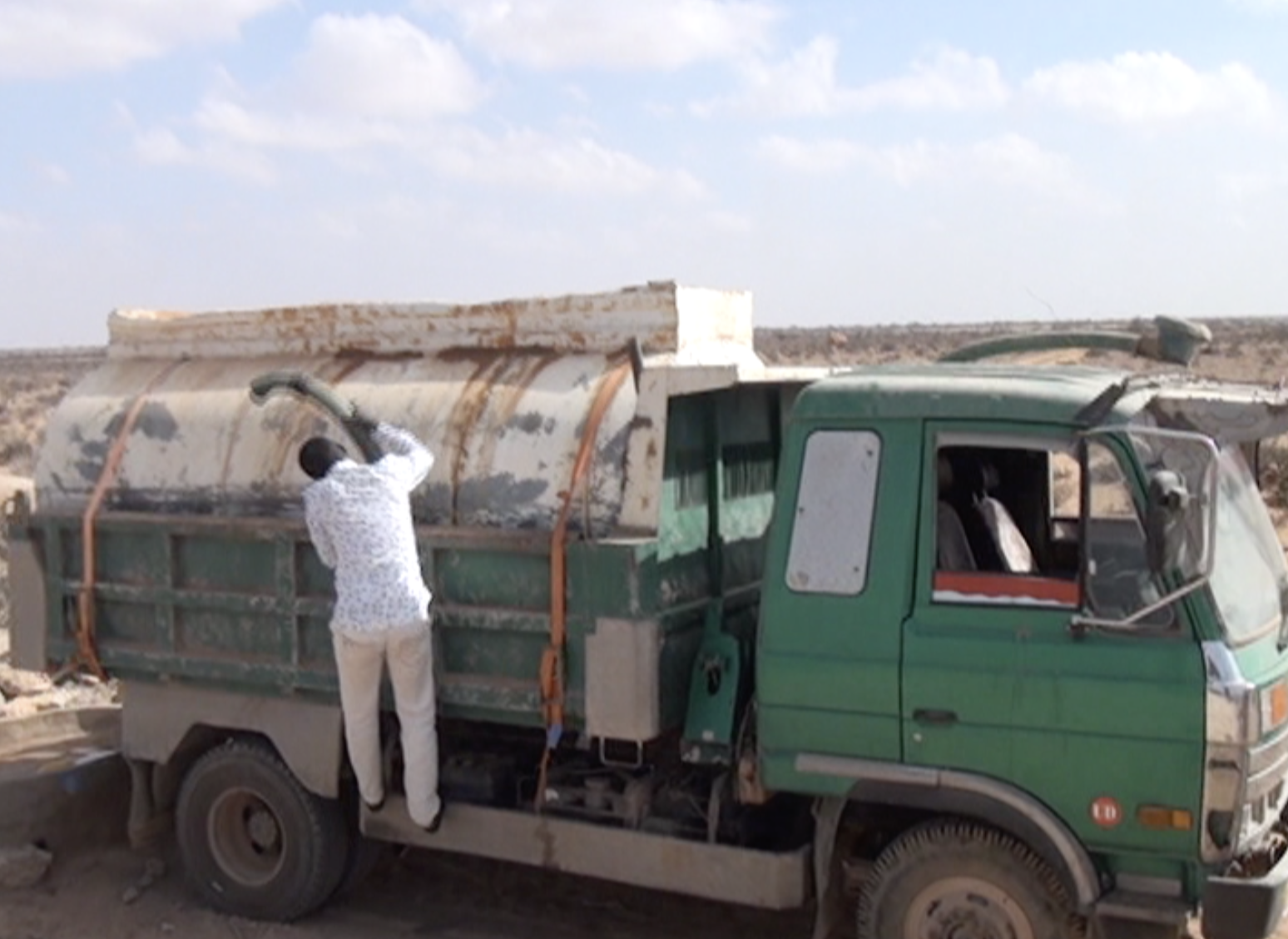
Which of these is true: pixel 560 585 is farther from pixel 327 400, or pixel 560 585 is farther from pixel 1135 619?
pixel 1135 619

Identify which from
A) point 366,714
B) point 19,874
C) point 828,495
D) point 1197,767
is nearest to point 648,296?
point 828,495

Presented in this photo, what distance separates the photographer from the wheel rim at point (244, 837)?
7785 millimetres

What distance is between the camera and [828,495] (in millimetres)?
6090

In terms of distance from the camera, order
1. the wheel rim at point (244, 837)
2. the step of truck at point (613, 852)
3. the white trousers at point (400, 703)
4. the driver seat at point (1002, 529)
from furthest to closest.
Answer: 1. the wheel rim at point (244, 837)
2. the white trousers at point (400, 703)
3. the step of truck at point (613, 852)
4. the driver seat at point (1002, 529)

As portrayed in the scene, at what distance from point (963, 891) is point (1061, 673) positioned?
2.90ft

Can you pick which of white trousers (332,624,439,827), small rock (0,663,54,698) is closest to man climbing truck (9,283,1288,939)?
white trousers (332,624,439,827)

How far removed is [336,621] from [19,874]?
244 centimetres

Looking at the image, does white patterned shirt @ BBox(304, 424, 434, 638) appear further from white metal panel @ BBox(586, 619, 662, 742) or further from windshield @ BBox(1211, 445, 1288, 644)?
windshield @ BBox(1211, 445, 1288, 644)

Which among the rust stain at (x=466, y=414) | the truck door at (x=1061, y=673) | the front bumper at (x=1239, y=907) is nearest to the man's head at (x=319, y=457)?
the rust stain at (x=466, y=414)

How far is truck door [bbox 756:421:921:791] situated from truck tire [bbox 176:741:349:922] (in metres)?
2.40

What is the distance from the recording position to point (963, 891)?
5.95m

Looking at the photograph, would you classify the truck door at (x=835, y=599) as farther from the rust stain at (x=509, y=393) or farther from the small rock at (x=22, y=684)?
the small rock at (x=22, y=684)

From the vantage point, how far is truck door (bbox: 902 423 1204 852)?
5.51 metres

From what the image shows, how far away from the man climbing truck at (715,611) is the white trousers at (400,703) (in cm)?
14
